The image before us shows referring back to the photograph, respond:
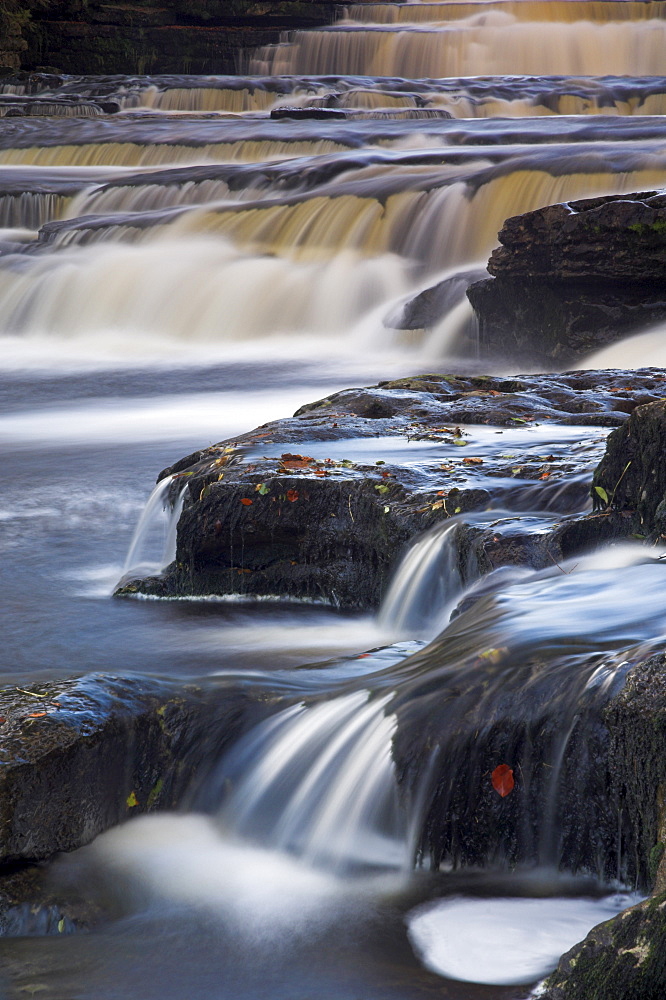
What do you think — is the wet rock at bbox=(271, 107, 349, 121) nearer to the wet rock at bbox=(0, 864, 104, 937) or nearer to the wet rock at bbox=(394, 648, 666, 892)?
the wet rock at bbox=(394, 648, 666, 892)

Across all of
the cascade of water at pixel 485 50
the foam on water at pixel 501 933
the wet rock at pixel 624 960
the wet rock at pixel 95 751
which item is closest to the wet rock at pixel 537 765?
the foam on water at pixel 501 933

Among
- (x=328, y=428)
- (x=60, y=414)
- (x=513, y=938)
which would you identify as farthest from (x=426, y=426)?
(x=60, y=414)

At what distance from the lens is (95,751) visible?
11.4ft

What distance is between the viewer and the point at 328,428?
6555 millimetres

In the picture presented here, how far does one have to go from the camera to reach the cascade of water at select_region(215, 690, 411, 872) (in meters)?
3.20

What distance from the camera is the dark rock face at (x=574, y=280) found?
10039mm

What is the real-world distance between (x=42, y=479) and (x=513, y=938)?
629 centimetres

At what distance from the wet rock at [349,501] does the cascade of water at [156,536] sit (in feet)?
0.48

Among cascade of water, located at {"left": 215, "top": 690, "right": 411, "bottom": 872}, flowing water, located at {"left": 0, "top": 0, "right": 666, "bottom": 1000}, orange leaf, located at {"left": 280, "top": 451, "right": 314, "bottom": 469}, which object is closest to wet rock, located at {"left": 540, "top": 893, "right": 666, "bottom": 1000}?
flowing water, located at {"left": 0, "top": 0, "right": 666, "bottom": 1000}

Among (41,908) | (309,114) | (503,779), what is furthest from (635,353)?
(309,114)

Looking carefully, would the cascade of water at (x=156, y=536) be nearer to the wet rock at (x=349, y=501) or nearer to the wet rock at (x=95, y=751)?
the wet rock at (x=349, y=501)

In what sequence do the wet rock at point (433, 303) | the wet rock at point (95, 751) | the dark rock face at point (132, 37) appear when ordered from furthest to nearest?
the dark rock face at point (132, 37) < the wet rock at point (433, 303) < the wet rock at point (95, 751)

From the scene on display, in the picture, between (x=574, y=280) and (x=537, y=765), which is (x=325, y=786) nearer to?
(x=537, y=765)

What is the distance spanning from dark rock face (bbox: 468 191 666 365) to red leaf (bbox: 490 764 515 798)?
7.80m
